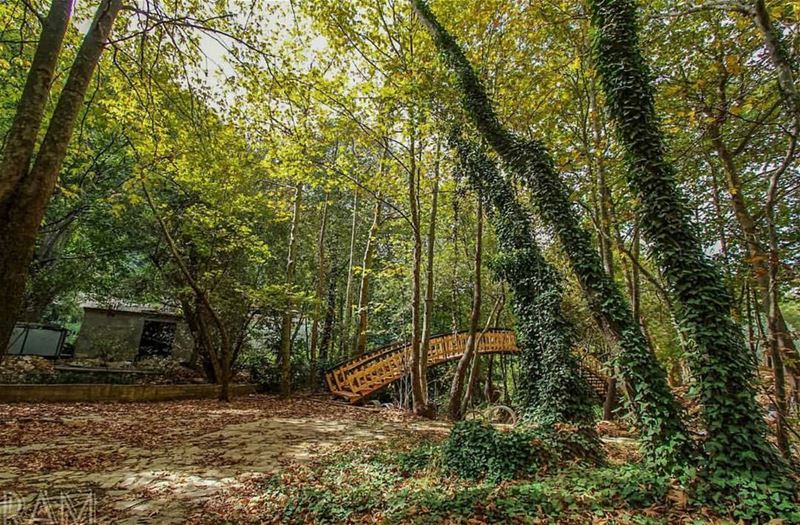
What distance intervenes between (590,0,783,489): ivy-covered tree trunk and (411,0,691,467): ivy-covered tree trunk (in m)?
0.37

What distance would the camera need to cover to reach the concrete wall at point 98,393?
7.20 meters

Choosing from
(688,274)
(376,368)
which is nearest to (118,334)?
(376,368)

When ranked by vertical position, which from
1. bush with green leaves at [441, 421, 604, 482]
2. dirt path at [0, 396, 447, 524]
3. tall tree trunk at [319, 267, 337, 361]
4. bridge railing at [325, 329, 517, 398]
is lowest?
dirt path at [0, 396, 447, 524]

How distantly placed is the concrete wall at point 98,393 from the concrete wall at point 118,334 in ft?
15.3

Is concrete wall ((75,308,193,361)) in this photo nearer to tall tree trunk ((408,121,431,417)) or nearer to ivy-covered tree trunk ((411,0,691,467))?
tall tree trunk ((408,121,431,417))

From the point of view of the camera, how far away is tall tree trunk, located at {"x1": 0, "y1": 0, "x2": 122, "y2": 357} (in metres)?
2.66

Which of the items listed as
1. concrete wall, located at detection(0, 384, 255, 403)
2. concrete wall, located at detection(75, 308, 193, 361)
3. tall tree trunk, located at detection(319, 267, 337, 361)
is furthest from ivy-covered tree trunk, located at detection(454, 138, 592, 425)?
concrete wall, located at detection(75, 308, 193, 361)

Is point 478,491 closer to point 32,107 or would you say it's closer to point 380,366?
point 32,107

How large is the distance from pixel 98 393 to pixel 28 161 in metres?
7.52

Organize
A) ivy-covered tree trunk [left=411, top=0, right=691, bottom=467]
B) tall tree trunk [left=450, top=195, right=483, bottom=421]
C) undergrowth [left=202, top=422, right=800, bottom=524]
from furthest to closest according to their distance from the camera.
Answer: tall tree trunk [left=450, top=195, right=483, bottom=421], ivy-covered tree trunk [left=411, top=0, right=691, bottom=467], undergrowth [left=202, top=422, right=800, bottom=524]

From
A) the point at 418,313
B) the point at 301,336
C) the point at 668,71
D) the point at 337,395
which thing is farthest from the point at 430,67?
the point at 301,336

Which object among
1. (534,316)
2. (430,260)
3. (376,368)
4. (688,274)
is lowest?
(376,368)

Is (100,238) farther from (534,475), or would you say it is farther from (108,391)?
(534,475)

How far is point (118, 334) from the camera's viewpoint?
13.9 meters
